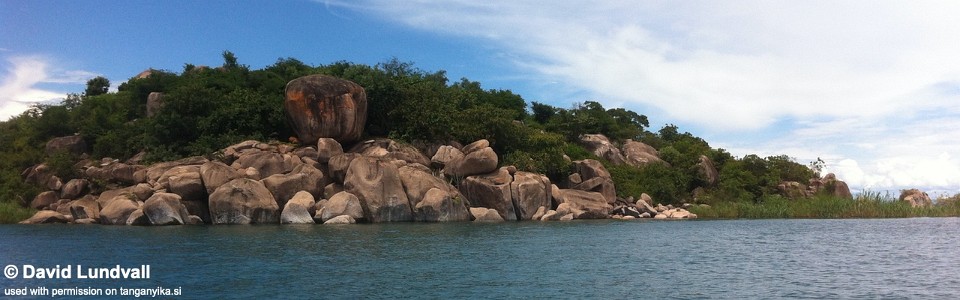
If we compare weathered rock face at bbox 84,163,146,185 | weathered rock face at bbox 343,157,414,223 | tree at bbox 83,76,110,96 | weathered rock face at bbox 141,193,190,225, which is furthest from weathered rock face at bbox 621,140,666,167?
tree at bbox 83,76,110,96

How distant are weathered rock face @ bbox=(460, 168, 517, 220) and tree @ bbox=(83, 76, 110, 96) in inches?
2484

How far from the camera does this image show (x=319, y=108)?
52219mm

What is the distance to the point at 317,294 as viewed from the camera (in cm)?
1914

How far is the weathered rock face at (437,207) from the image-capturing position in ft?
151

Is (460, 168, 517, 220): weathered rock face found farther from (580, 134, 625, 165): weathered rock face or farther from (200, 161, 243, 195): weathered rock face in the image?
(580, 134, 625, 165): weathered rock face

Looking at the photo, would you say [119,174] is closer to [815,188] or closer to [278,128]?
[278,128]

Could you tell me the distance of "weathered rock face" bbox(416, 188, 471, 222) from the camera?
151 feet

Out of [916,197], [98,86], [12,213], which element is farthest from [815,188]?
[98,86]

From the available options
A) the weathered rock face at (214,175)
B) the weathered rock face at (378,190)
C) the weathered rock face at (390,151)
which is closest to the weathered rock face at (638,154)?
the weathered rock face at (390,151)

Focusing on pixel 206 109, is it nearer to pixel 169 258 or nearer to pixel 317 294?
pixel 169 258

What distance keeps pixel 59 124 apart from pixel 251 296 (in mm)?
53376

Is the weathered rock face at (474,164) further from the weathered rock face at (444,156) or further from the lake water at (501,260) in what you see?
the lake water at (501,260)

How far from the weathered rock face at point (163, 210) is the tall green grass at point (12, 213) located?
1198cm

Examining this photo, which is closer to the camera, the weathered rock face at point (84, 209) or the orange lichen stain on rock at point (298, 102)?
the weathered rock face at point (84, 209)
